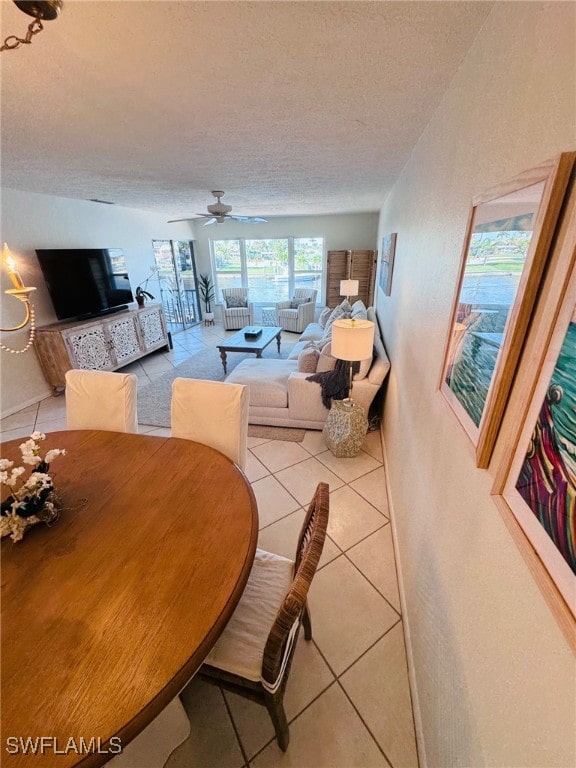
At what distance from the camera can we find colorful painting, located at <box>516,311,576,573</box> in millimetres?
457

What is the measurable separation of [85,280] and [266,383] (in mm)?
3018

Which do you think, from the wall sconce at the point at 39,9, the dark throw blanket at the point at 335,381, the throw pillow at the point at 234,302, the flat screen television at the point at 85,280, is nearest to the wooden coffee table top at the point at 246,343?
the dark throw blanket at the point at 335,381

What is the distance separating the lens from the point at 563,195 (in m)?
0.52

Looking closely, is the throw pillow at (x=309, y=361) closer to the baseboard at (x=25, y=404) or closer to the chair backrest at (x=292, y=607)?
the chair backrest at (x=292, y=607)

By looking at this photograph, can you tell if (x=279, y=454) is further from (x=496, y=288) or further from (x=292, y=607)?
(x=496, y=288)

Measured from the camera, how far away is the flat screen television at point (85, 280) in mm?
3655

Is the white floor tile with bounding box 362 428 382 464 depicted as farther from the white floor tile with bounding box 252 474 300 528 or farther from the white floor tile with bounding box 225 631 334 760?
the white floor tile with bounding box 225 631 334 760

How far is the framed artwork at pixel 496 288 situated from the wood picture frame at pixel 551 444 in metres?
0.03

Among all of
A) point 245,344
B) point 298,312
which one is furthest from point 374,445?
point 298,312

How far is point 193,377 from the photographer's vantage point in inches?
168

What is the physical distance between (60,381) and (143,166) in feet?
8.93

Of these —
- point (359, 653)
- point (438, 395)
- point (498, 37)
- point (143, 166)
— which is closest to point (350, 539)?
point (359, 653)

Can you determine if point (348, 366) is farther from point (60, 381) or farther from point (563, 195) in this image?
point (60, 381)

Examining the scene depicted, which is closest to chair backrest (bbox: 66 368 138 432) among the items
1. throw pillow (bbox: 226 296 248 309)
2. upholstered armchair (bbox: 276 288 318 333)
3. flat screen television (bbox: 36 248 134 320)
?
flat screen television (bbox: 36 248 134 320)
